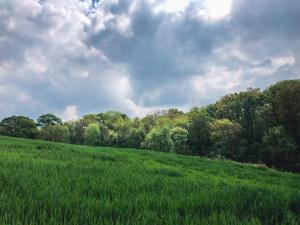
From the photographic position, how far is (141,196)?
5254 millimetres

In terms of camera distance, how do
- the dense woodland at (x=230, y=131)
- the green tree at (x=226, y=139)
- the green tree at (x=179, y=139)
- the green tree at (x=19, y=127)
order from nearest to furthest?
the dense woodland at (x=230, y=131) < the green tree at (x=226, y=139) < the green tree at (x=179, y=139) < the green tree at (x=19, y=127)

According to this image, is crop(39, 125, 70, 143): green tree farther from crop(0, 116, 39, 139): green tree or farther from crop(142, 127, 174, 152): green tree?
crop(142, 127, 174, 152): green tree

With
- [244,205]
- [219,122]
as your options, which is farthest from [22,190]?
[219,122]

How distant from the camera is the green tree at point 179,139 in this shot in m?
74.9

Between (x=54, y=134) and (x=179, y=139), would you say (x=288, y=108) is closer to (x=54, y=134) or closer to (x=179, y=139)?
(x=179, y=139)

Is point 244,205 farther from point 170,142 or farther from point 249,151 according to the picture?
point 170,142

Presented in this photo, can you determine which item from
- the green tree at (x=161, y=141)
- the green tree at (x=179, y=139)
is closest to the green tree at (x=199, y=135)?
the green tree at (x=179, y=139)

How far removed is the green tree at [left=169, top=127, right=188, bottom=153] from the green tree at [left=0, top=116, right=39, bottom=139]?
44645 mm

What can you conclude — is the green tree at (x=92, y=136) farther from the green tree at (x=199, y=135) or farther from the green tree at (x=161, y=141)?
the green tree at (x=199, y=135)

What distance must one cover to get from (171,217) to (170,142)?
70411 mm

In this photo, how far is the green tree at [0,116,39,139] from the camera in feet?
319

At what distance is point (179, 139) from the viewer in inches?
2970

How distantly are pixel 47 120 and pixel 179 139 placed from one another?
59290 millimetres

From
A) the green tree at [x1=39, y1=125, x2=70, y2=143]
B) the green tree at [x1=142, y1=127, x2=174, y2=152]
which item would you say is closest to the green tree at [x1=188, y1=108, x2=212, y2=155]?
the green tree at [x1=142, y1=127, x2=174, y2=152]
